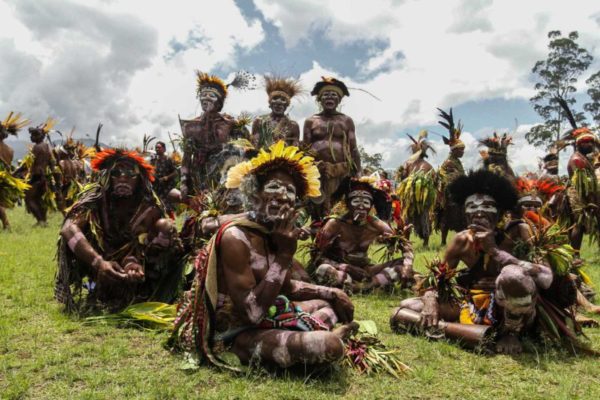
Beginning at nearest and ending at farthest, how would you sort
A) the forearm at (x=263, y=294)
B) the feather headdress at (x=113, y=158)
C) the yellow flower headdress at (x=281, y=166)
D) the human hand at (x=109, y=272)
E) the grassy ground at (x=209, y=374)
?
1. the grassy ground at (x=209, y=374)
2. the forearm at (x=263, y=294)
3. the yellow flower headdress at (x=281, y=166)
4. the human hand at (x=109, y=272)
5. the feather headdress at (x=113, y=158)

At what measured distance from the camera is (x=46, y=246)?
26.9 ft

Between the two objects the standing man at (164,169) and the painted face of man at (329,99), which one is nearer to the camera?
the painted face of man at (329,99)

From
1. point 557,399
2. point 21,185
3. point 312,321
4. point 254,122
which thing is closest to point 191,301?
point 312,321

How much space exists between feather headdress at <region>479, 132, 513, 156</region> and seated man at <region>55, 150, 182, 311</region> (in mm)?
5609

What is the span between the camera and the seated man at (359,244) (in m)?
5.68

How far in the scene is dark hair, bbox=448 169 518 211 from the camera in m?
3.79

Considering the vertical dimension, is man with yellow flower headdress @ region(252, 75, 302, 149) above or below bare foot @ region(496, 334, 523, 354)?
above

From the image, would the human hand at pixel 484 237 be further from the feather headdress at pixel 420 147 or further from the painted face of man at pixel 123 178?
the feather headdress at pixel 420 147

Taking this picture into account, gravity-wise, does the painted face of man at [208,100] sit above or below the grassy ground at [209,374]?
above

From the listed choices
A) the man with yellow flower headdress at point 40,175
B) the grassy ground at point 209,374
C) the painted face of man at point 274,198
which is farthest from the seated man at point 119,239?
the man with yellow flower headdress at point 40,175

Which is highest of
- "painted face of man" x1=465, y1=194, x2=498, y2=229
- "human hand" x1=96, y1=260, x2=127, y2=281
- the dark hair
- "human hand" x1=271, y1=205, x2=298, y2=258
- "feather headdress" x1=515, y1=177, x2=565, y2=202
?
"feather headdress" x1=515, y1=177, x2=565, y2=202

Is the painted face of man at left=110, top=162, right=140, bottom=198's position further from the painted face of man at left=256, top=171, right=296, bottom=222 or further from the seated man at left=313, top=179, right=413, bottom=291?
the seated man at left=313, top=179, right=413, bottom=291

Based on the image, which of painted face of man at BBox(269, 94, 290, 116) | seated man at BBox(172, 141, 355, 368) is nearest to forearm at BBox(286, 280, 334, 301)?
seated man at BBox(172, 141, 355, 368)

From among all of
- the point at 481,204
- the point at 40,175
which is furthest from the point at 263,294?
the point at 40,175
